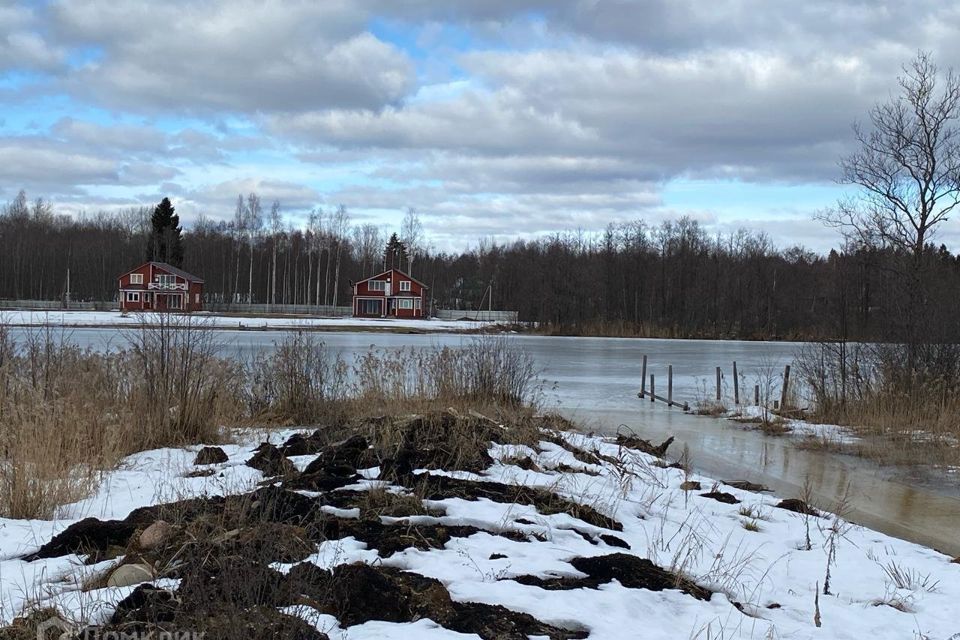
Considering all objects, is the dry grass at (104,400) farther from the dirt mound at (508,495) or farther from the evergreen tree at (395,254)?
the evergreen tree at (395,254)

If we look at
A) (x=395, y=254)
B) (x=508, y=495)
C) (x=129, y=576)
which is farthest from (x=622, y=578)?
(x=395, y=254)

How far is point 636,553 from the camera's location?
619cm

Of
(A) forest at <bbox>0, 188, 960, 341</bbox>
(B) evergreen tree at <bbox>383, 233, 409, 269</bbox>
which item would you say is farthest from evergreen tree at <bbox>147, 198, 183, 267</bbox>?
(B) evergreen tree at <bbox>383, 233, 409, 269</bbox>

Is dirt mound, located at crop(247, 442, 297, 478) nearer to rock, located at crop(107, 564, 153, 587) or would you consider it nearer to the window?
rock, located at crop(107, 564, 153, 587)

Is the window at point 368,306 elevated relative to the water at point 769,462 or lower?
elevated

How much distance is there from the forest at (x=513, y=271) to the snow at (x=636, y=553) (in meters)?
52.2

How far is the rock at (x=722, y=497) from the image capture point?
338 inches

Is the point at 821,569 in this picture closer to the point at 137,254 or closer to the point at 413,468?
the point at 413,468

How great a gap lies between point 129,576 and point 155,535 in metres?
0.72

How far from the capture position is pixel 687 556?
6.12 meters

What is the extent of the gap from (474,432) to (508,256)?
9901cm

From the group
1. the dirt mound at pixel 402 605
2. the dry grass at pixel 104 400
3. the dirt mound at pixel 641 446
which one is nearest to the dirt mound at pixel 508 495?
the dirt mound at pixel 402 605

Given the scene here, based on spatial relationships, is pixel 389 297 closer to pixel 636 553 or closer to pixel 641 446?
pixel 641 446

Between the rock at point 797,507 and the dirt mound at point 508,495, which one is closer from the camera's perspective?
the dirt mound at point 508,495
